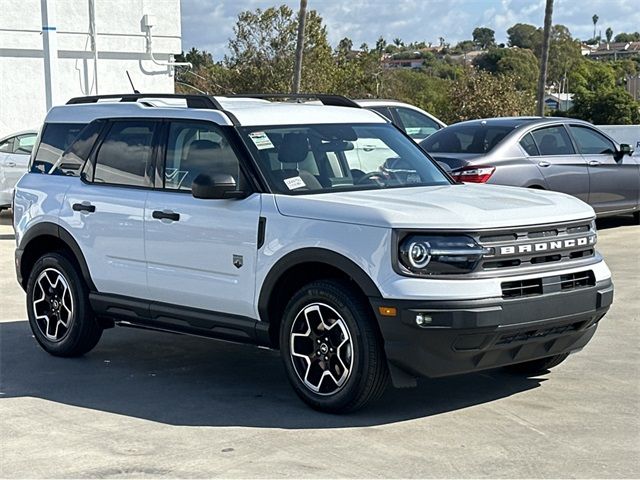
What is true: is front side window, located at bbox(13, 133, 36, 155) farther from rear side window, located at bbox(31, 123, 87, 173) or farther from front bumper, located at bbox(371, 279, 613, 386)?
front bumper, located at bbox(371, 279, 613, 386)

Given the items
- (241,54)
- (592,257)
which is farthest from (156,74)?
(592,257)

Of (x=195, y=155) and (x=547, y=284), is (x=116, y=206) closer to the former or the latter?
(x=195, y=155)

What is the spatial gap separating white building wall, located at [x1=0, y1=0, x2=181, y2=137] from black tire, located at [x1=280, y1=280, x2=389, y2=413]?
21.2 metres

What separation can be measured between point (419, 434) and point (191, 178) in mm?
2443

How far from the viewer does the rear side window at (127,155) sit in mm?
7781

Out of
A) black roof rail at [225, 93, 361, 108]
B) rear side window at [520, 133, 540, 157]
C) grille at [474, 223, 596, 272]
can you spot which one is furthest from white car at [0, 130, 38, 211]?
grille at [474, 223, 596, 272]

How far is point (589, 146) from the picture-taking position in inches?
586

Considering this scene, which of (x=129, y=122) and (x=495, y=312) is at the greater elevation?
(x=129, y=122)

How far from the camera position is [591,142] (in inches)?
589

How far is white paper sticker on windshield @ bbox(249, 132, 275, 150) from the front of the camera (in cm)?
720

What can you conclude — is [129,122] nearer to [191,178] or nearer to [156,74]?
[191,178]

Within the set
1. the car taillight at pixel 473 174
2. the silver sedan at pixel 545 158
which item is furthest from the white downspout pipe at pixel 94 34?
the car taillight at pixel 473 174

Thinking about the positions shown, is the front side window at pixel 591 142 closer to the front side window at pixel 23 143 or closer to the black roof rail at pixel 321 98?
the black roof rail at pixel 321 98

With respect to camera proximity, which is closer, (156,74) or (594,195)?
(594,195)
